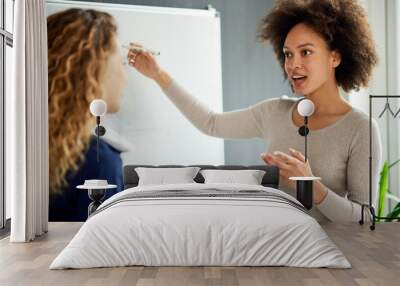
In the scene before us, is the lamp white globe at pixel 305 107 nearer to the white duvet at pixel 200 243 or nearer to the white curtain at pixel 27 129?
the white duvet at pixel 200 243

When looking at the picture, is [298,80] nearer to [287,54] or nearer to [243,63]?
[287,54]

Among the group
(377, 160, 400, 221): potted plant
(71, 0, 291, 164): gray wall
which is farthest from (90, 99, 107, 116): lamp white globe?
(377, 160, 400, 221): potted plant

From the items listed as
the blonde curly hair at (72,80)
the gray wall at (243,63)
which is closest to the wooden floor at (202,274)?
the blonde curly hair at (72,80)

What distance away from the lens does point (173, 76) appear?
21.3 feet

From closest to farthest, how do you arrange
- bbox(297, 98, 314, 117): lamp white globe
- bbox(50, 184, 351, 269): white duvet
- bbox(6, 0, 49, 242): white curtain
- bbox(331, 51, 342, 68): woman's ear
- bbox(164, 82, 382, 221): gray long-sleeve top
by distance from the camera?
1. bbox(50, 184, 351, 269): white duvet
2. bbox(6, 0, 49, 242): white curtain
3. bbox(297, 98, 314, 117): lamp white globe
4. bbox(164, 82, 382, 221): gray long-sleeve top
5. bbox(331, 51, 342, 68): woman's ear

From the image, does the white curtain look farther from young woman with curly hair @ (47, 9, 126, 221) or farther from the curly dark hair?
the curly dark hair

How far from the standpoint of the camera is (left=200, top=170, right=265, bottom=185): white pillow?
589 cm

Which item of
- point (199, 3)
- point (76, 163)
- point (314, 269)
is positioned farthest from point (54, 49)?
point (314, 269)

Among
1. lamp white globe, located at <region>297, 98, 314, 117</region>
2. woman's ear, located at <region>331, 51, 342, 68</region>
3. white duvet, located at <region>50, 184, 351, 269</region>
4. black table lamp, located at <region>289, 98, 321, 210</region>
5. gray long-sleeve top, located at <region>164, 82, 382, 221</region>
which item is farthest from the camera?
woman's ear, located at <region>331, 51, 342, 68</region>

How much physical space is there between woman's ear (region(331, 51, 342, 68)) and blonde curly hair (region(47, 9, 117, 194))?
2.32m

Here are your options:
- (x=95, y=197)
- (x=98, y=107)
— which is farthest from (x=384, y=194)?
(x=98, y=107)

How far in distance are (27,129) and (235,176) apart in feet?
6.66

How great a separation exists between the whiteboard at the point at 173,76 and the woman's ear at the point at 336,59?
3.93 ft

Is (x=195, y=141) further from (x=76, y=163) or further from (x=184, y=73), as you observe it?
(x=76, y=163)
